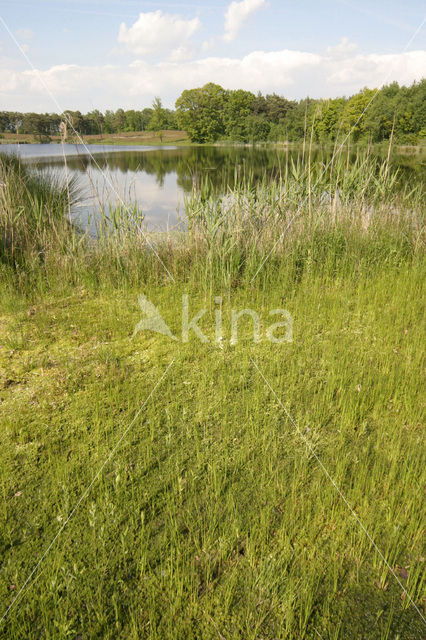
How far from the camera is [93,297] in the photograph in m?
4.57

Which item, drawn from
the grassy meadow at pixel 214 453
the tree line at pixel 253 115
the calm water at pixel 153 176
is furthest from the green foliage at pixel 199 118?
the grassy meadow at pixel 214 453

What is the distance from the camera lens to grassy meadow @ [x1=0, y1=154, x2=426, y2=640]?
5.22 ft

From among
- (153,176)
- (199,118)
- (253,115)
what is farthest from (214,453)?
(199,118)

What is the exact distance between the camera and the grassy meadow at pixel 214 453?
1.59 m

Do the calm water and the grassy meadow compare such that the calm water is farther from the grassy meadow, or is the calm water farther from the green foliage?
the green foliage

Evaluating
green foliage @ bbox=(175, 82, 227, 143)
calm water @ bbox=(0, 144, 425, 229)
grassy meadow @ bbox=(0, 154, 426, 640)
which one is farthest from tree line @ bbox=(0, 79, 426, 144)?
grassy meadow @ bbox=(0, 154, 426, 640)

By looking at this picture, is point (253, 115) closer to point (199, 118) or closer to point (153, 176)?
point (153, 176)

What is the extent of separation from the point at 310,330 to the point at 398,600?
7.53 feet

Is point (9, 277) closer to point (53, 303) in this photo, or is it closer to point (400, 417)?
point (53, 303)

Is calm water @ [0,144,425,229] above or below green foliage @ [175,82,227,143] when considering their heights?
below

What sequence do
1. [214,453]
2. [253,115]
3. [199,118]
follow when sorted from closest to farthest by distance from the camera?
1. [214,453]
2. [253,115]
3. [199,118]

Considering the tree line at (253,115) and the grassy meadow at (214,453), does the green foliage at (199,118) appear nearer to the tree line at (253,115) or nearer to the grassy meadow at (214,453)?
the tree line at (253,115)

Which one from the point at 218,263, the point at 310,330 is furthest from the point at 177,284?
the point at 310,330

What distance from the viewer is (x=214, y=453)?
7.64ft
